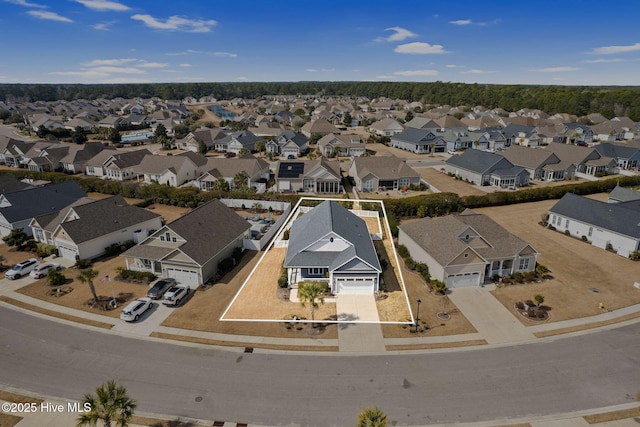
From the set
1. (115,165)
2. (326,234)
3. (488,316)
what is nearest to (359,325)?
(326,234)

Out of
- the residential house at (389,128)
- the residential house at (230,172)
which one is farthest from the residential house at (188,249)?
the residential house at (389,128)

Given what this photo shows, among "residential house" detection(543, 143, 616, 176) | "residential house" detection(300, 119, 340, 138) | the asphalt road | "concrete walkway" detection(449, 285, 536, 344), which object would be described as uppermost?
"residential house" detection(300, 119, 340, 138)

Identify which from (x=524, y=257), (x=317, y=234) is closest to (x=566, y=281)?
(x=524, y=257)

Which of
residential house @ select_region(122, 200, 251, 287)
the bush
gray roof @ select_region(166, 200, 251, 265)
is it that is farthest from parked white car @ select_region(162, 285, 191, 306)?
the bush

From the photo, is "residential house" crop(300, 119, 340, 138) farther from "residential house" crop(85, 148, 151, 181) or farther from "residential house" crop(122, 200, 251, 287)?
"residential house" crop(122, 200, 251, 287)

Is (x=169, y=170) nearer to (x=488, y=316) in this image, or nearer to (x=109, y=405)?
(x=109, y=405)

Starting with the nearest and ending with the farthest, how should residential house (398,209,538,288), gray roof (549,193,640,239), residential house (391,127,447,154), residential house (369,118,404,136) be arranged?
residential house (398,209,538,288) → gray roof (549,193,640,239) → residential house (391,127,447,154) → residential house (369,118,404,136)

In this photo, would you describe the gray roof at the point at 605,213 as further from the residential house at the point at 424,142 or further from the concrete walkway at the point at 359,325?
the residential house at the point at 424,142
